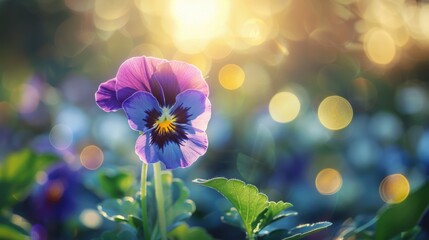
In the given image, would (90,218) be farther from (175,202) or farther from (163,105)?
(163,105)

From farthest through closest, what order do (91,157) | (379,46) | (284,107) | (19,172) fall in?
(379,46)
(284,107)
(91,157)
(19,172)

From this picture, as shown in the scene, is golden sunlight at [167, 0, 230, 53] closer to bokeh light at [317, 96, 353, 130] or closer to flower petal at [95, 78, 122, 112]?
bokeh light at [317, 96, 353, 130]

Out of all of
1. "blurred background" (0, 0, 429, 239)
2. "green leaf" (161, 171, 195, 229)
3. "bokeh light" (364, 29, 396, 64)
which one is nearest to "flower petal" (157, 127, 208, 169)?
"green leaf" (161, 171, 195, 229)

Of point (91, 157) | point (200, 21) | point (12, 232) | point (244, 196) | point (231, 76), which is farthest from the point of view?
point (200, 21)

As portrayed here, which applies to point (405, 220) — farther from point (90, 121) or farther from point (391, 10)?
point (391, 10)

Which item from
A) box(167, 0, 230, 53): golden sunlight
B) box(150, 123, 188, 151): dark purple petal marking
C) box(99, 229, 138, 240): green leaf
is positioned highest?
box(167, 0, 230, 53): golden sunlight

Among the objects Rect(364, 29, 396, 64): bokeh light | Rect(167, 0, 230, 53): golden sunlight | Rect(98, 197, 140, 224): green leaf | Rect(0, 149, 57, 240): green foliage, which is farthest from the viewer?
Rect(167, 0, 230, 53): golden sunlight

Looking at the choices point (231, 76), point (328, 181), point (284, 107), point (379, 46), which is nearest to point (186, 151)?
point (328, 181)

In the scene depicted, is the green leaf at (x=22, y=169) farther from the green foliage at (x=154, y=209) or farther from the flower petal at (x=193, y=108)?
the flower petal at (x=193, y=108)
